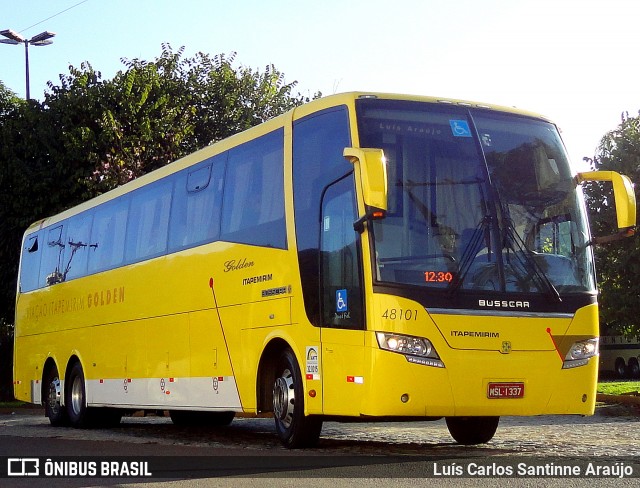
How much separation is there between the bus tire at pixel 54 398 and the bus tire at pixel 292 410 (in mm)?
8947

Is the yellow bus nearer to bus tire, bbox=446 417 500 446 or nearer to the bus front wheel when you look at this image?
bus tire, bbox=446 417 500 446

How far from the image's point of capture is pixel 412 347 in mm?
11422

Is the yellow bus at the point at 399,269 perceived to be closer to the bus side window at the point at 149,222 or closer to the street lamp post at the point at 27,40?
the bus side window at the point at 149,222

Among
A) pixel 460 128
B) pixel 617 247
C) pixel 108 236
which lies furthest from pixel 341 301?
pixel 617 247

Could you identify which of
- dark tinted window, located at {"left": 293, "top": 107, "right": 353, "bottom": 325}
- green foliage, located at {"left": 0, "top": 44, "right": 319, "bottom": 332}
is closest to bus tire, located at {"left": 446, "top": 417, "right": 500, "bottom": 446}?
dark tinted window, located at {"left": 293, "top": 107, "right": 353, "bottom": 325}

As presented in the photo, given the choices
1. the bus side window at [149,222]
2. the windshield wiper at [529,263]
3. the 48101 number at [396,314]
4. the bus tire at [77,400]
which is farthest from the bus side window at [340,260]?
the bus tire at [77,400]

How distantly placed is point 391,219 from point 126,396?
7879 mm

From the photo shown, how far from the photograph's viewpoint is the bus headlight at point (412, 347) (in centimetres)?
1138

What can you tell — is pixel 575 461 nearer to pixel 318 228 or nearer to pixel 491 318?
pixel 491 318

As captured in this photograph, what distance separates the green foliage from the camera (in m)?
34.3

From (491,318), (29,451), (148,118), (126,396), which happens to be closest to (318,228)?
(491,318)

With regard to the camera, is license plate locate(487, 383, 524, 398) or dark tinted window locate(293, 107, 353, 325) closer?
license plate locate(487, 383, 524, 398)

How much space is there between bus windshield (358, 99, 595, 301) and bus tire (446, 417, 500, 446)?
→ 7.56ft

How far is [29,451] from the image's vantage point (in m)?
14.0
